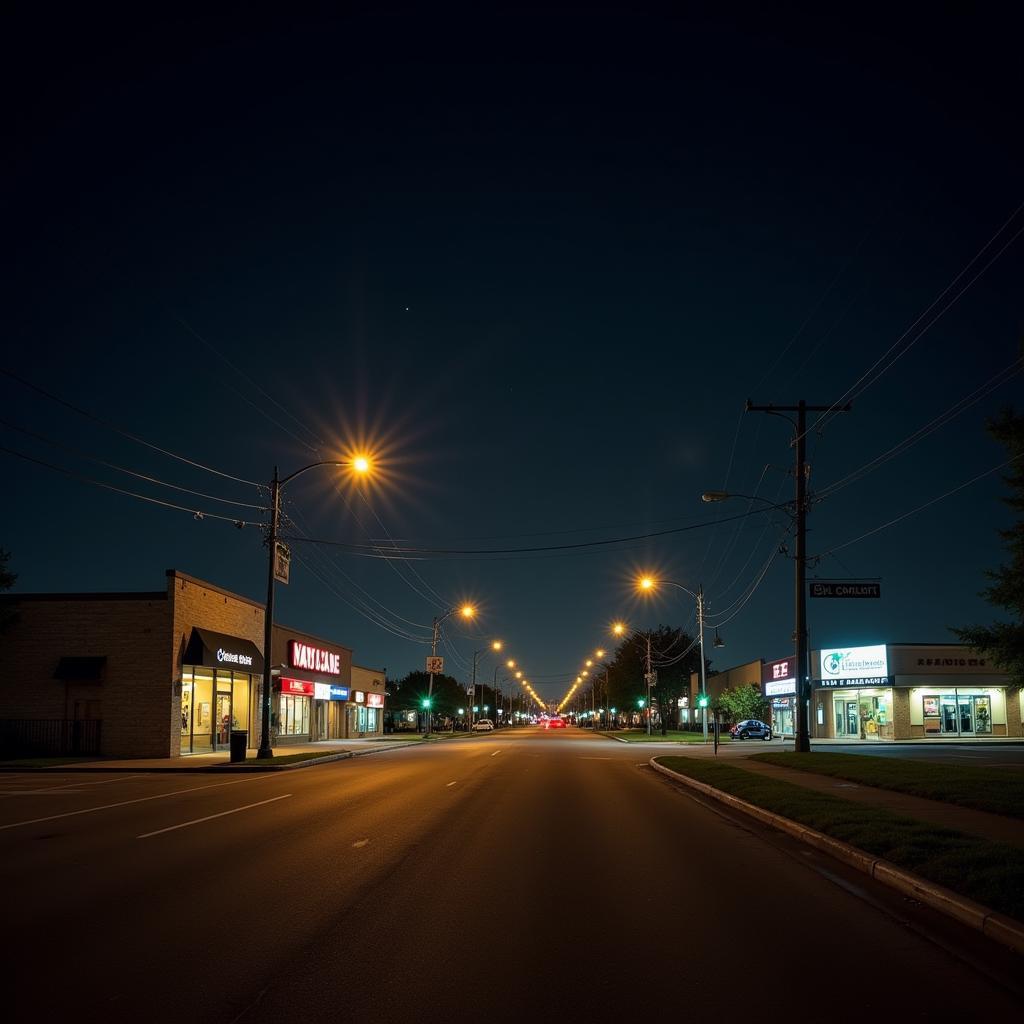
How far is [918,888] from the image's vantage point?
30.6 ft

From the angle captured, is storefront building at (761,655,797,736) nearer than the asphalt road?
No

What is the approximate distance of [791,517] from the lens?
1318 inches

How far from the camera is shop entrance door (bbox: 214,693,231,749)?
42.0 m

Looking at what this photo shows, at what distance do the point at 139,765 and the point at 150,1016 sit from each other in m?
27.8

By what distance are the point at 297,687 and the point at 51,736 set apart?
15.8m

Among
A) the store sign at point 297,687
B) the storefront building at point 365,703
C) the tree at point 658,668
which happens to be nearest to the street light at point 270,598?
the store sign at point 297,687

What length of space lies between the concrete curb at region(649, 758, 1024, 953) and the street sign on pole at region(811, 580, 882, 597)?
57.0 ft

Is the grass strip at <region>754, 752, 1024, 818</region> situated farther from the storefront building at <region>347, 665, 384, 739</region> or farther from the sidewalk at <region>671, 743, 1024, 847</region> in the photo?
the storefront building at <region>347, 665, 384, 739</region>

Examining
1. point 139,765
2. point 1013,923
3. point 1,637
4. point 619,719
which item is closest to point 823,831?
point 1013,923

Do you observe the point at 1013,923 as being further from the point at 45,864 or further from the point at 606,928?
the point at 45,864

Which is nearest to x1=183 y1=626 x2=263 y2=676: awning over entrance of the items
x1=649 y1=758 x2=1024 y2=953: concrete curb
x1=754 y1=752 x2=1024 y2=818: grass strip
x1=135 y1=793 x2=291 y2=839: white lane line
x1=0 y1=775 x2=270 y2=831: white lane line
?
x1=0 y1=775 x2=270 y2=831: white lane line

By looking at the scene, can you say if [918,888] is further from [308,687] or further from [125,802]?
[308,687]

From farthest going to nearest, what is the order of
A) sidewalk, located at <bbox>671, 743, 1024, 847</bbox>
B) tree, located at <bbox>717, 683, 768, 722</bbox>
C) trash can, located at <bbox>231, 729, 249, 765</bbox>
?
1. tree, located at <bbox>717, 683, 768, 722</bbox>
2. trash can, located at <bbox>231, 729, 249, 765</bbox>
3. sidewalk, located at <bbox>671, 743, 1024, 847</bbox>

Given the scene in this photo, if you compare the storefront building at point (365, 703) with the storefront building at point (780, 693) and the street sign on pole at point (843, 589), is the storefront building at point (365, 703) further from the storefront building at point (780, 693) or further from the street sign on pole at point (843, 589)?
Result: the street sign on pole at point (843, 589)
